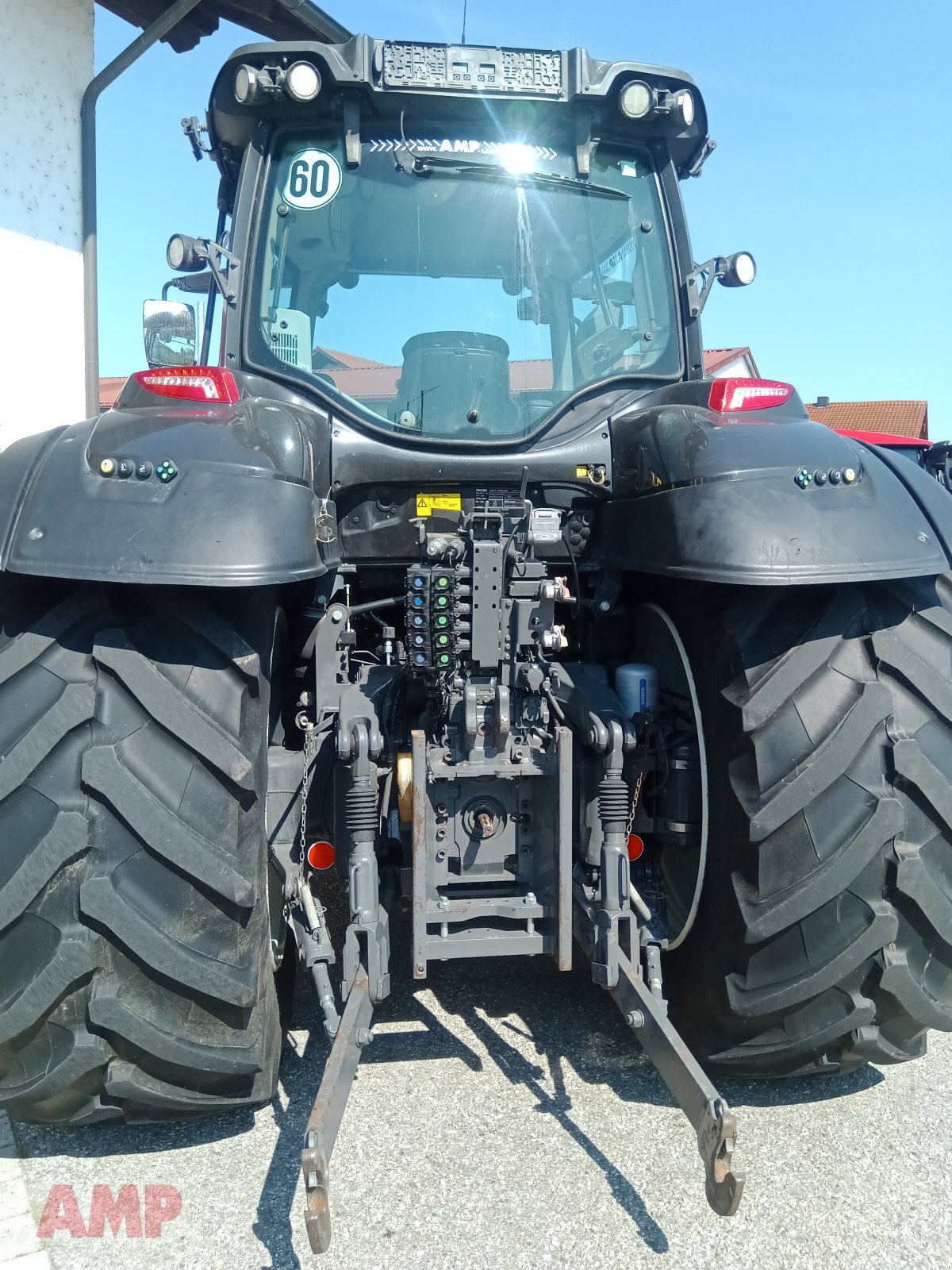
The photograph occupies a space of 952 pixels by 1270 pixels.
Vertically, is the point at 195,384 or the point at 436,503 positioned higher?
the point at 195,384

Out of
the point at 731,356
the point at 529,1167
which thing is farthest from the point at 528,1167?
the point at 731,356

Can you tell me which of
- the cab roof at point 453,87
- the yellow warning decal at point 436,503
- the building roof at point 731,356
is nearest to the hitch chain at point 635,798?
the yellow warning decal at point 436,503

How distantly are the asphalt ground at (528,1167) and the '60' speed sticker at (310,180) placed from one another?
2.52 meters

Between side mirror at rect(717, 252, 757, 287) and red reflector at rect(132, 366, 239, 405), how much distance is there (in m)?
1.71

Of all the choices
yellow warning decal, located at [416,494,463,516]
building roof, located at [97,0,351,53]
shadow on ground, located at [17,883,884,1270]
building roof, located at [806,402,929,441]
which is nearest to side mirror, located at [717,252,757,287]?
yellow warning decal, located at [416,494,463,516]

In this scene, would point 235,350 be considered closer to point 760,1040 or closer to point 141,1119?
point 141,1119

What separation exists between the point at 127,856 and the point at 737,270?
2618mm

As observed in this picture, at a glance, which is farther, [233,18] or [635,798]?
[233,18]

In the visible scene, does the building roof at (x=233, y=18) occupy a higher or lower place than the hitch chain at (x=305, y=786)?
higher

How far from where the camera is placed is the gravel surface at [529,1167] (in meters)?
1.91

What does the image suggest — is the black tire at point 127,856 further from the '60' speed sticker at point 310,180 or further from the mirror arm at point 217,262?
the '60' speed sticker at point 310,180

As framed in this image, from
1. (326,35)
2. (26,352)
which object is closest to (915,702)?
(26,352)

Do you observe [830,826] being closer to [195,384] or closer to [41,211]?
[195,384]

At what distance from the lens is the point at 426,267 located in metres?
2.96
